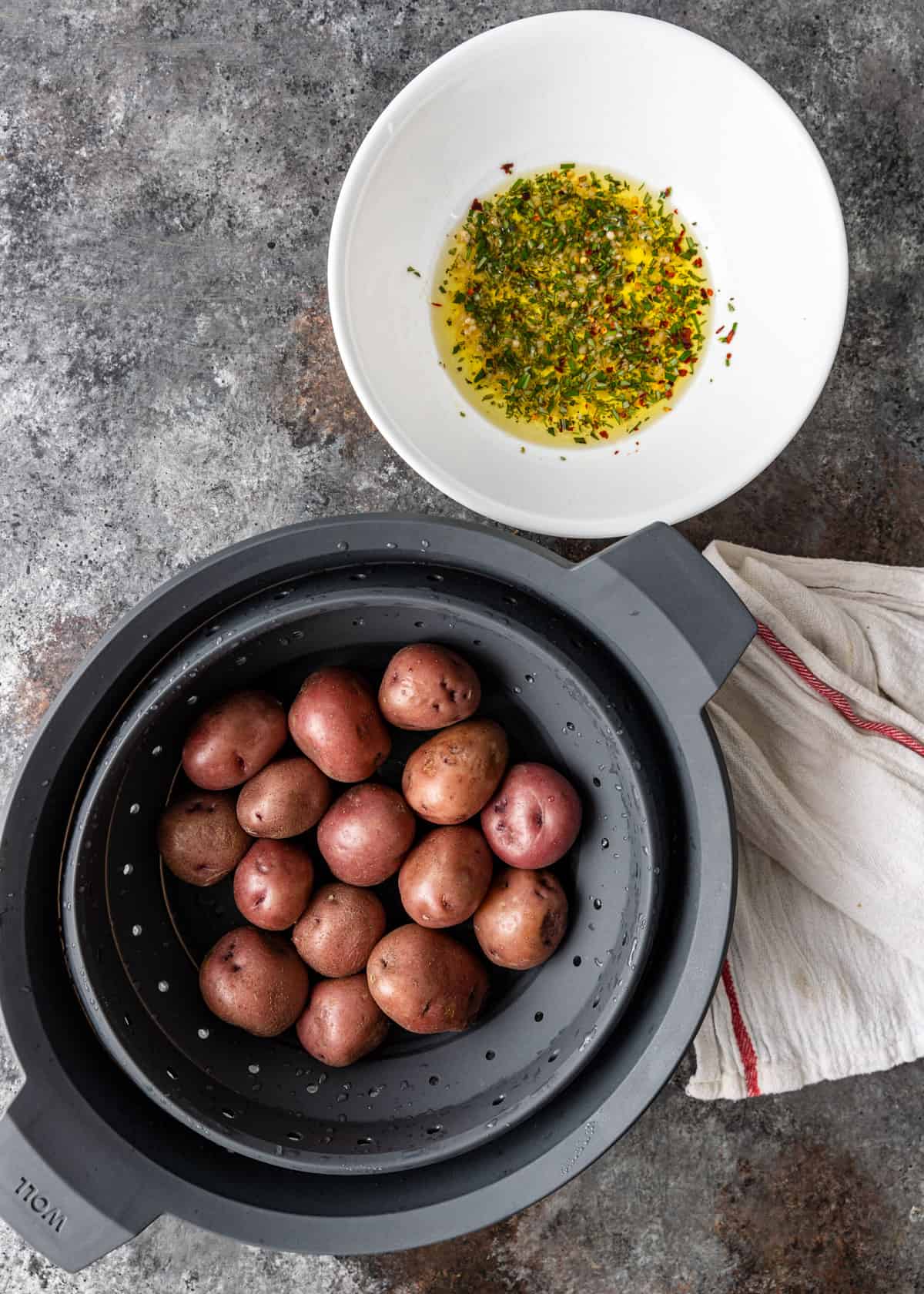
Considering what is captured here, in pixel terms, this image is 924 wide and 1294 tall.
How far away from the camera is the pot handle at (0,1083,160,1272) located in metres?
0.93

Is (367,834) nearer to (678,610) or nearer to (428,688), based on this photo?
(428,688)

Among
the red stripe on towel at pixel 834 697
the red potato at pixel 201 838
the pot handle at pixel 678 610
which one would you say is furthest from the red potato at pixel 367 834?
the red stripe on towel at pixel 834 697

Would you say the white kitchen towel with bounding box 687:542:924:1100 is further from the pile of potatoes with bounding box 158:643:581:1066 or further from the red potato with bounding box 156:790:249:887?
the red potato with bounding box 156:790:249:887

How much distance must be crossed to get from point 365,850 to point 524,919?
20 cm

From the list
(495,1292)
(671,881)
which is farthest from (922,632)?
(495,1292)

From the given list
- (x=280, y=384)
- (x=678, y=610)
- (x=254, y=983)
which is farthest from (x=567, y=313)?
(x=254, y=983)

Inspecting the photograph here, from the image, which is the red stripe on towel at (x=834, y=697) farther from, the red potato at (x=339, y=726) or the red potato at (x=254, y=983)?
the red potato at (x=254, y=983)

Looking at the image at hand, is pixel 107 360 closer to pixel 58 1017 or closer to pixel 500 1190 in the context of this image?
pixel 58 1017

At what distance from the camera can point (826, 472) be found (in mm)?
1345

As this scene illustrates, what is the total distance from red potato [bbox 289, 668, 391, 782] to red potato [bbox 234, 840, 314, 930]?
118mm

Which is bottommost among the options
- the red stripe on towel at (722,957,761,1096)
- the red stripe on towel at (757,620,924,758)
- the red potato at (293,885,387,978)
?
the red stripe on towel at (722,957,761,1096)

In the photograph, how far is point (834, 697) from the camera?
47.4 inches

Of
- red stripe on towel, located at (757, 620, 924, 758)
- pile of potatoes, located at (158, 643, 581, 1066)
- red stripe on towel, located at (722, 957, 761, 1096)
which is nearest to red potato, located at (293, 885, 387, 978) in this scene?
pile of potatoes, located at (158, 643, 581, 1066)

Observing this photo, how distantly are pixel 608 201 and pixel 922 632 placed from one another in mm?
733
